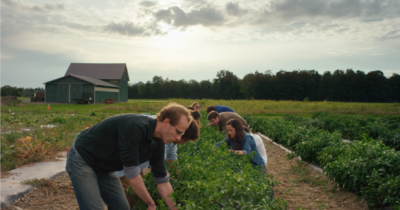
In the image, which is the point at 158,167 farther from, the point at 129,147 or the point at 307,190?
the point at 307,190

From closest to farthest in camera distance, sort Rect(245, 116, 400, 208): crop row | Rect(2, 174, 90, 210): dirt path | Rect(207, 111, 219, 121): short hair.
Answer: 1. Rect(245, 116, 400, 208): crop row
2. Rect(2, 174, 90, 210): dirt path
3. Rect(207, 111, 219, 121): short hair

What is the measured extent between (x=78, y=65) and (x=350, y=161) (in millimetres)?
48985

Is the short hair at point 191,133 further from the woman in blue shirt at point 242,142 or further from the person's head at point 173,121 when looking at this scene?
the woman in blue shirt at point 242,142

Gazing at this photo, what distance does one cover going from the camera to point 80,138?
2707mm

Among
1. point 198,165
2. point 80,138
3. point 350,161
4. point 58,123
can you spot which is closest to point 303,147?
point 350,161

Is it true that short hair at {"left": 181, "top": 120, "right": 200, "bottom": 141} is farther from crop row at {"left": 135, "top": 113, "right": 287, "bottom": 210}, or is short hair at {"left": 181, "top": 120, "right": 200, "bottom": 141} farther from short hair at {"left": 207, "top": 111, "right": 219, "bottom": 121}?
short hair at {"left": 207, "top": 111, "right": 219, "bottom": 121}

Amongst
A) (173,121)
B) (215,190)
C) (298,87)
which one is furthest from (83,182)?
(298,87)

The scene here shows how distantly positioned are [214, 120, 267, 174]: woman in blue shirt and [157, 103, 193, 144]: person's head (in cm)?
241

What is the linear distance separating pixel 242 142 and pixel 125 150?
117 inches

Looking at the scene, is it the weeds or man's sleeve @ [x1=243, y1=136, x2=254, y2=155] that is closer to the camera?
man's sleeve @ [x1=243, y1=136, x2=254, y2=155]

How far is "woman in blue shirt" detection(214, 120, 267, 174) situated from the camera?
4.75 m

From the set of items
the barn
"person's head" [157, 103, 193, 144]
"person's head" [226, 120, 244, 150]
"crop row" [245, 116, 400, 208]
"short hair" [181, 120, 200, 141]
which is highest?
the barn

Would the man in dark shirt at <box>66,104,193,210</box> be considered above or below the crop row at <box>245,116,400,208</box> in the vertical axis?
above

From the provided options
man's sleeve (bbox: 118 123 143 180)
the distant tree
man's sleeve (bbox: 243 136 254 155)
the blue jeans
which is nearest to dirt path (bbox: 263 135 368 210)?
man's sleeve (bbox: 243 136 254 155)
